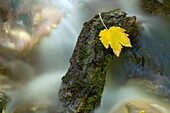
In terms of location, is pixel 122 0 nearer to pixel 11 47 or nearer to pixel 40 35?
pixel 40 35

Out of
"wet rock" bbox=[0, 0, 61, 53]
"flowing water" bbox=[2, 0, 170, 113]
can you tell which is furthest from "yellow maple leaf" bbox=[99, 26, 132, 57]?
"wet rock" bbox=[0, 0, 61, 53]

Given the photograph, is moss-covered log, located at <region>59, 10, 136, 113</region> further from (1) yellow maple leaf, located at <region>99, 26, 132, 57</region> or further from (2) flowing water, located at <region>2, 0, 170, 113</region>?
(2) flowing water, located at <region>2, 0, 170, 113</region>

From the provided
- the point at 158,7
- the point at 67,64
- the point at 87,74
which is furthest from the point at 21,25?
the point at 158,7

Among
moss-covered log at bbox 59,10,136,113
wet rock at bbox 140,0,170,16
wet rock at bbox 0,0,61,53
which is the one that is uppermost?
wet rock at bbox 140,0,170,16

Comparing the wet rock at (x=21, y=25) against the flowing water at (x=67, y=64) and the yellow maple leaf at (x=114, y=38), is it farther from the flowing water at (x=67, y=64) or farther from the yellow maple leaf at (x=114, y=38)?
the yellow maple leaf at (x=114, y=38)

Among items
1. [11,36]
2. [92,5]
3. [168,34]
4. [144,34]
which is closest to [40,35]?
[11,36]

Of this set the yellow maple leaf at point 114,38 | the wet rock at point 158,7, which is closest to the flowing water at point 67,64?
the wet rock at point 158,7
